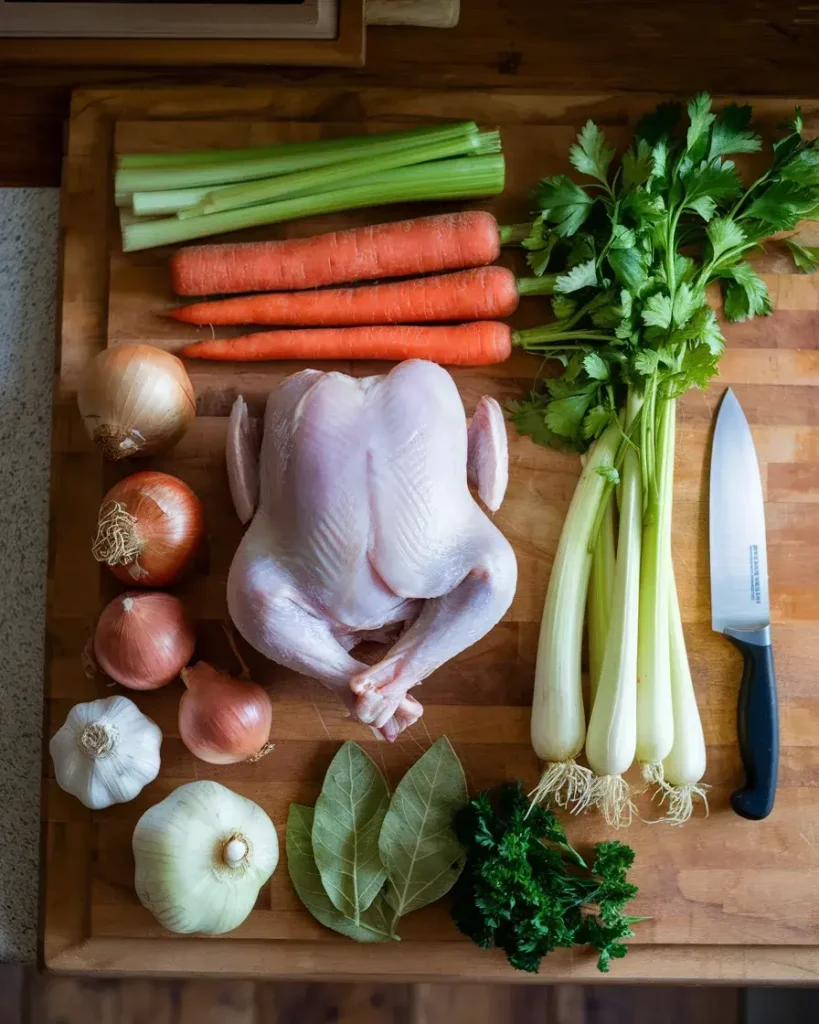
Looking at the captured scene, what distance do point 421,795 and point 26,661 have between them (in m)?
0.91

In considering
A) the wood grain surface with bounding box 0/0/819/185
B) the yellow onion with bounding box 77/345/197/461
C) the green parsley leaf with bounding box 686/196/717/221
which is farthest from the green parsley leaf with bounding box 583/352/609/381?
the yellow onion with bounding box 77/345/197/461

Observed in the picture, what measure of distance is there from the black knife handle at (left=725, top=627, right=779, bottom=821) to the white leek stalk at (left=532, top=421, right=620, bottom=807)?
33cm

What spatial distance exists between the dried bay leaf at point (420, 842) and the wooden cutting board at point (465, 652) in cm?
8

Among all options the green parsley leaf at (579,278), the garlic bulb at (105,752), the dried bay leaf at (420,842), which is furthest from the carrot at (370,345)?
the dried bay leaf at (420,842)

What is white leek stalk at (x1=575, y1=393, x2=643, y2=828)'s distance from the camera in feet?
5.98

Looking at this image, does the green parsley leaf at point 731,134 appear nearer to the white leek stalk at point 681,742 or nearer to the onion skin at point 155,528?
the white leek stalk at point 681,742

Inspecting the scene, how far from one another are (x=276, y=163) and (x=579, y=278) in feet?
2.28

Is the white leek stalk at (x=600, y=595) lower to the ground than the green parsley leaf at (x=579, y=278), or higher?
lower

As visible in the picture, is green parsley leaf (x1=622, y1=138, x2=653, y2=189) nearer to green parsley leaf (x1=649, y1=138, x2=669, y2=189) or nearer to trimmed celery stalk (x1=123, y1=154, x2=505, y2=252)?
green parsley leaf (x1=649, y1=138, x2=669, y2=189)

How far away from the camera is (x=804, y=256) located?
6.55 feet

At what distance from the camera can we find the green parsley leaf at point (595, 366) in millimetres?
1853

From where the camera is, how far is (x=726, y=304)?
6.48ft

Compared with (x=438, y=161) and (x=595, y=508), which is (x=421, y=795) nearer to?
(x=595, y=508)

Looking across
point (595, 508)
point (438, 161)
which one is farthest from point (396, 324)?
point (595, 508)
